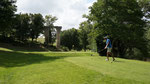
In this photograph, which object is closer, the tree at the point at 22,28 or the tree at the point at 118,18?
the tree at the point at 118,18

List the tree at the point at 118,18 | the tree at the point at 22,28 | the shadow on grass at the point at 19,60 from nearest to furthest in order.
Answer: the shadow on grass at the point at 19,60
the tree at the point at 118,18
the tree at the point at 22,28

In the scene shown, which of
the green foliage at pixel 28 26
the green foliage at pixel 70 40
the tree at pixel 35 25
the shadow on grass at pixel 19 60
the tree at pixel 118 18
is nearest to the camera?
the shadow on grass at pixel 19 60

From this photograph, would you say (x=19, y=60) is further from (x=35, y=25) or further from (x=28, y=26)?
(x=35, y=25)

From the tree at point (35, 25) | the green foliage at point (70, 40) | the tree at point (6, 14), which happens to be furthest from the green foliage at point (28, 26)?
the green foliage at point (70, 40)

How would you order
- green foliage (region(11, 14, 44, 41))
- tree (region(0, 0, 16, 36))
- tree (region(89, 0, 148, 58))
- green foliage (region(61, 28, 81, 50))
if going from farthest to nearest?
green foliage (region(61, 28, 81, 50))
green foliage (region(11, 14, 44, 41))
tree (region(89, 0, 148, 58))
tree (region(0, 0, 16, 36))

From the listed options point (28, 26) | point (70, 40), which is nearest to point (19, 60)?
point (28, 26)

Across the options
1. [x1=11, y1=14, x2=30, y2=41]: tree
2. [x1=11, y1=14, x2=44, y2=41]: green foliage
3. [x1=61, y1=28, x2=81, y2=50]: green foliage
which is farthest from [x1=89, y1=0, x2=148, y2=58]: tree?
[x1=61, y1=28, x2=81, y2=50]: green foliage

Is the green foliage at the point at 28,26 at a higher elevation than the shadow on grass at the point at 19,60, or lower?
higher

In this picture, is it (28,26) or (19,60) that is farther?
(28,26)

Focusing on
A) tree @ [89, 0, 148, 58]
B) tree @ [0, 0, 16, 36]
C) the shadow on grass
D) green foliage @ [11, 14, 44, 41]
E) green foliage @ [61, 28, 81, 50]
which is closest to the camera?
the shadow on grass

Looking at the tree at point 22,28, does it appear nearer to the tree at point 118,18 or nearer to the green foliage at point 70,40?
the green foliage at point 70,40

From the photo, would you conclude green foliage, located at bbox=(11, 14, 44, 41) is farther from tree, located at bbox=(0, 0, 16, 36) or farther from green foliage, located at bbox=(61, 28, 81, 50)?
green foliage, located at bbox=(61, 28, 81, 50)

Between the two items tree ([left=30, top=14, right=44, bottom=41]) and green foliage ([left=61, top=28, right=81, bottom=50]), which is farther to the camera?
green foliage ([left=61, top=28, right=81, bottom=50])

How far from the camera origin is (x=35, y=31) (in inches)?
2170
